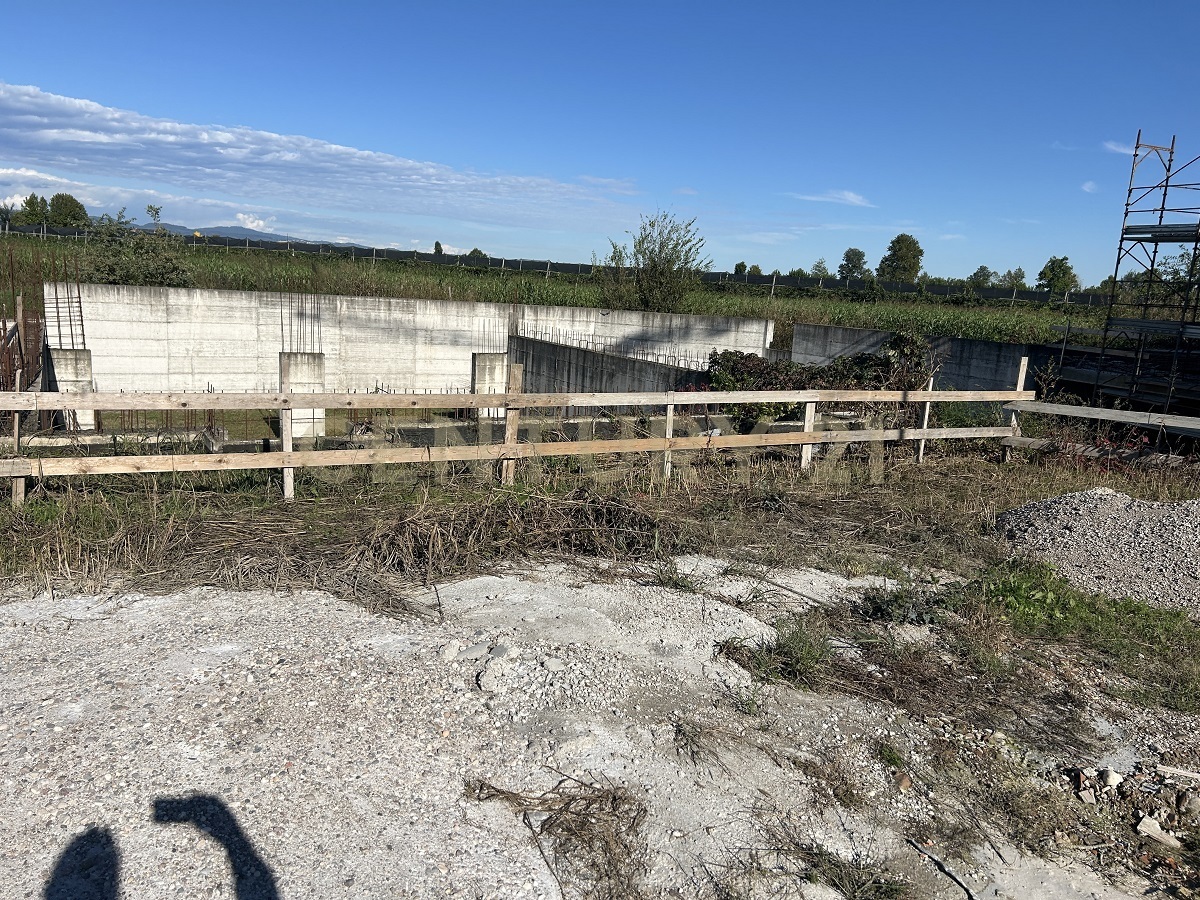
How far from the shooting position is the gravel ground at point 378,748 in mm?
3242

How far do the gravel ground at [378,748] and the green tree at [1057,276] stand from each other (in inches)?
2324

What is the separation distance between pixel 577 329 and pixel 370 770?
19.7 metres

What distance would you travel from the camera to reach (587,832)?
351 centimetres

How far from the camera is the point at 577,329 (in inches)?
902

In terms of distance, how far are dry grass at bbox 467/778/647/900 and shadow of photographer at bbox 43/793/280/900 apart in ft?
3.00

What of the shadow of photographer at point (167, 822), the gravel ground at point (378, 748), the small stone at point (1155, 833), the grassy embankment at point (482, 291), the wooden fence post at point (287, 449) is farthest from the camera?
the grassy embankment at point (482, 291)

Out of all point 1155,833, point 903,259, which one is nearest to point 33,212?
point 903,259

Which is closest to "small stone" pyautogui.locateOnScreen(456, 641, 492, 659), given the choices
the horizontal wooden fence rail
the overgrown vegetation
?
the overgrown vegetation

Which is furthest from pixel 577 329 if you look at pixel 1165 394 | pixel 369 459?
pixel 369 459

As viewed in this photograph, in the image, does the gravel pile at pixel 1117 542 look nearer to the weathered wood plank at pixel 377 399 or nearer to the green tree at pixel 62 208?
the weathered wood plank at pixel 377 399

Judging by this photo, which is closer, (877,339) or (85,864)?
(85,864)

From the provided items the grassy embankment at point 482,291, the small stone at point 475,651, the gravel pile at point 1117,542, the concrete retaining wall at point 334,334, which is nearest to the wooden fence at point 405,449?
the gravel pile at point 1117,542

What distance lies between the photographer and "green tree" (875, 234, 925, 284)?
65625 mm

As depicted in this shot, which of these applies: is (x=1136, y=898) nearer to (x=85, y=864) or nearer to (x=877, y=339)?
(x=85, y=864)
